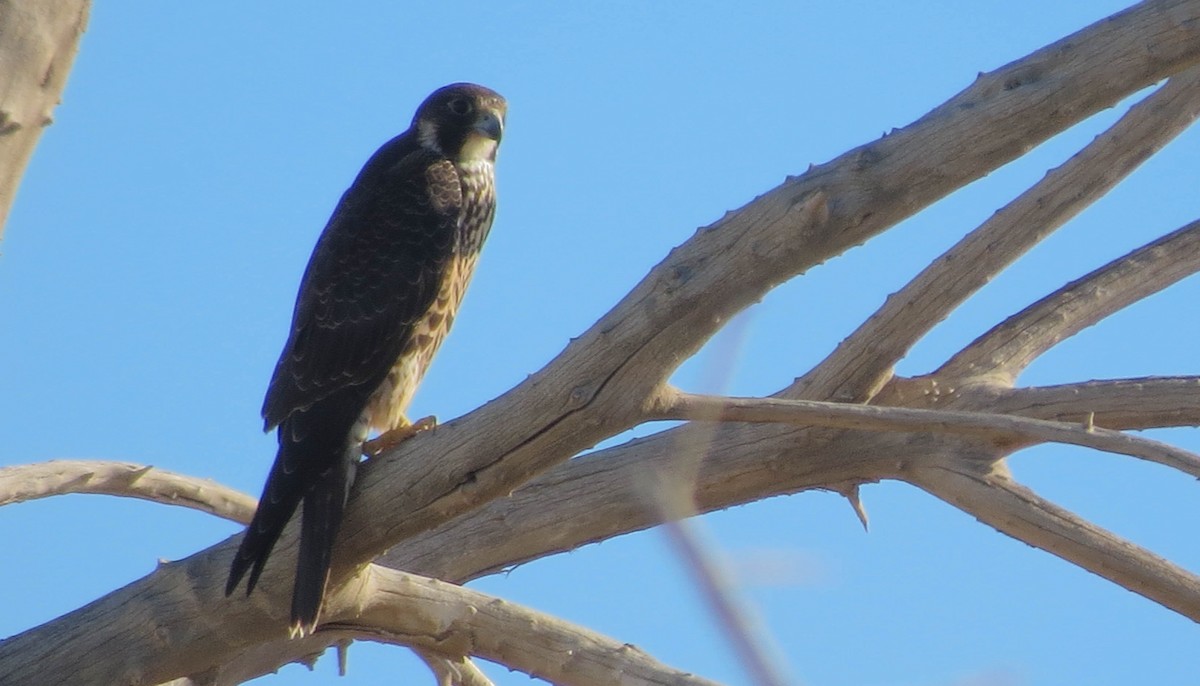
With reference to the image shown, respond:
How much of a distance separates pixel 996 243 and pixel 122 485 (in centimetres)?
278

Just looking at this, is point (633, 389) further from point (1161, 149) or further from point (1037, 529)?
point (1161, 149)

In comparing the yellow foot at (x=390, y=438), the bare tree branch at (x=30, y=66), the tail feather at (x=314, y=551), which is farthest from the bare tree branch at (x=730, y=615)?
the yellow foot at (x=390, y=438)

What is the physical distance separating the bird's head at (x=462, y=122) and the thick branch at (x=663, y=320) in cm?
168

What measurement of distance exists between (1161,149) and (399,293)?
236cm

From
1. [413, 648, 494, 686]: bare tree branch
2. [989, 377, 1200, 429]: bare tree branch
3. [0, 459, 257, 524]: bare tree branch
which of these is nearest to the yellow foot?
[413, 648, 494, 686]: bare tree branch

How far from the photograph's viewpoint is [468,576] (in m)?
4.69

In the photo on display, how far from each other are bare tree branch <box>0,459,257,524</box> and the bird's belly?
800mm

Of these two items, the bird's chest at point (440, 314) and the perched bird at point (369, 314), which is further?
the bird's chest at point (440, 314)

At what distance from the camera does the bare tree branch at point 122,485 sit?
4352 mm

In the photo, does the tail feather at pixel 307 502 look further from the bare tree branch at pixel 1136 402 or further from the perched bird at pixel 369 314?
the bare tree branch at pixel 1136 402

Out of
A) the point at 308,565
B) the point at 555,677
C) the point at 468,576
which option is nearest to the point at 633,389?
the point at 308,565

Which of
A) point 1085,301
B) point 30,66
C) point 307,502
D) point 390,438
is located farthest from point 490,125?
point 30,66

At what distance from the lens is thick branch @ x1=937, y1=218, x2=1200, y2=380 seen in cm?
445

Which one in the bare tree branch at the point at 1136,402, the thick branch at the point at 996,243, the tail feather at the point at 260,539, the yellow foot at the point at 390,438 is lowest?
the tail feather at the point at 260,539
